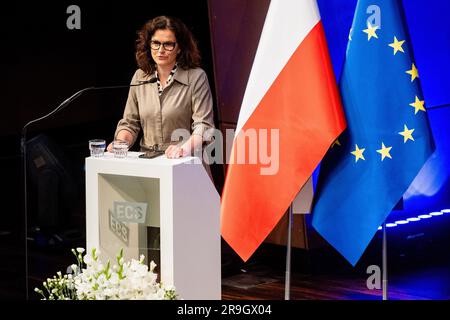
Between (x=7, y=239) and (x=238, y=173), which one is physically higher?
(x=238, y=173)

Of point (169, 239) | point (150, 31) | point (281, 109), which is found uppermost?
point (150, 31)

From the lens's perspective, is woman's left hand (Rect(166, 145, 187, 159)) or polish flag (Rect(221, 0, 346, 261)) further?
polish flag (Rect(221, 0, 346, 261))

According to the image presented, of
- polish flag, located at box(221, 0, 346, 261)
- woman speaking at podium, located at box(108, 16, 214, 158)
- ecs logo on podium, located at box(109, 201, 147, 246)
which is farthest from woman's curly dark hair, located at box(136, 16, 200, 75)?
ecs logo on podium, located at box(109, 201, 147, 246)

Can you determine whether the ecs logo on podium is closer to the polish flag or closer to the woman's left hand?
the woman's left hand

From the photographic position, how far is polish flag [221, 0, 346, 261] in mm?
3814

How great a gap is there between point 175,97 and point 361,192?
92 centimetres

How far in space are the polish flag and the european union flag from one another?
0.10m

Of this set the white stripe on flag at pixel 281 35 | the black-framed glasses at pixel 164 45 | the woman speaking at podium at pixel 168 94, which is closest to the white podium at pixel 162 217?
the woman speaking at podium at pixel 168 94

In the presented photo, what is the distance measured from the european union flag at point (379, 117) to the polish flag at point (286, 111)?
0.10m

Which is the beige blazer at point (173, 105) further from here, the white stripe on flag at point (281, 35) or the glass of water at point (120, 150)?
the glass of water at point (120, 150)

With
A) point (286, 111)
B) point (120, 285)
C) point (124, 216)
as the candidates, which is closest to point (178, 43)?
point (286, 111)

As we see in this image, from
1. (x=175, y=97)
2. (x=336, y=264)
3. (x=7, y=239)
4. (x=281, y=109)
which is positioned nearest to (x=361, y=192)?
(x=281, y=109)
